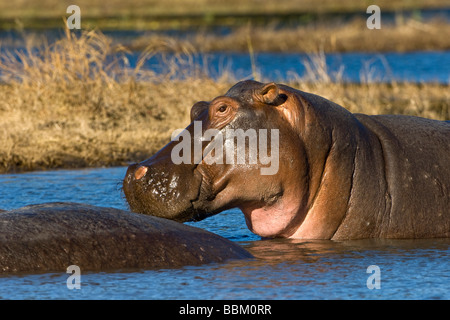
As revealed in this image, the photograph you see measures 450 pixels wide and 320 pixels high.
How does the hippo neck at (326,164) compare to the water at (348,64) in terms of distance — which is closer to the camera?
the hippo neck at (326,164)

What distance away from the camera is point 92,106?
1016 centimetres

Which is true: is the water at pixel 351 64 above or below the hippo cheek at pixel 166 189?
above

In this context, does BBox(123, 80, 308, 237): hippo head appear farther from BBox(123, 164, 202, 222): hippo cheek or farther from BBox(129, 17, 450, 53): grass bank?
BBox(129, 17, 450, 53): grass bank

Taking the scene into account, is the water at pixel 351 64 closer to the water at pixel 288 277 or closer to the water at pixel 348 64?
the water at pixel 348 64

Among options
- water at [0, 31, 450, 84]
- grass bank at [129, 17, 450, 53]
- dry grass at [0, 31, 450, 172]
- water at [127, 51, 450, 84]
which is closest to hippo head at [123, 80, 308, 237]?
dry grass at [0, 31, 450, 172]

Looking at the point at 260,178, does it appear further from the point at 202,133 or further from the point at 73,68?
the point at 73,68

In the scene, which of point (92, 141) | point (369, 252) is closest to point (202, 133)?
point (369, 252)

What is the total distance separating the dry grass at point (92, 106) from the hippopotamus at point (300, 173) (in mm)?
3611

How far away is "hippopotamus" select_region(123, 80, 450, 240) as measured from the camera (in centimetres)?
506

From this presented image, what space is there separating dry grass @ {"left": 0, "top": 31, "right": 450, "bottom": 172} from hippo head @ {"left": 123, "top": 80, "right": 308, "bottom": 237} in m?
3.58

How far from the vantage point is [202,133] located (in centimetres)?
512

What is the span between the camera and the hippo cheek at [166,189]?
5043 millimetres

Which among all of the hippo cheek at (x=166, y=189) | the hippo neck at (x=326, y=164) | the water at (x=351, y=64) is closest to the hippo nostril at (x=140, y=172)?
the hippo cheek at (x=166, y=189)
